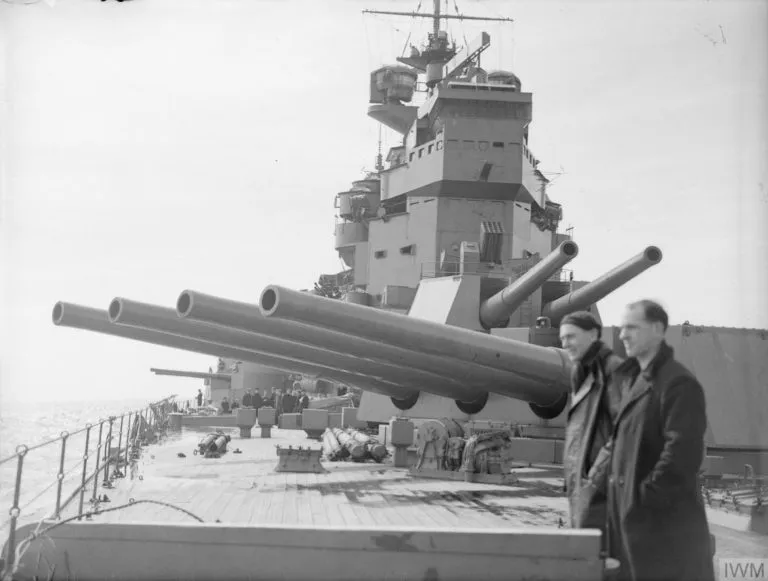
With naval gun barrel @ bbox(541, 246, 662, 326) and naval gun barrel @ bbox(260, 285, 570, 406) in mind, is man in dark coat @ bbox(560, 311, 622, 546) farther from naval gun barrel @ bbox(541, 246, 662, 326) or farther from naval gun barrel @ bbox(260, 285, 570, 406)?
naval gun barrel @ bbox(541, 246, 662, 326)

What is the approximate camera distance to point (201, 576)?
3.37 metres

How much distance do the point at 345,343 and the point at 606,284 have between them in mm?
3870

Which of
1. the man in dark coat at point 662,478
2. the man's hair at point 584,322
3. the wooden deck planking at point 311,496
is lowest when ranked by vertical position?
the wooden deck planking at point 311,496

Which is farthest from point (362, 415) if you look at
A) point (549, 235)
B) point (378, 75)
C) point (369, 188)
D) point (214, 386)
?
point (214, 386)

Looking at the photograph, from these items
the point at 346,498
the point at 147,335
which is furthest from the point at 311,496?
the point at 147,335

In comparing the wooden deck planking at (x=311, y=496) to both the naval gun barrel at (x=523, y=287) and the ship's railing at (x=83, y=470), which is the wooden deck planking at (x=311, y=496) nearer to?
the ship's railing at (x=83, y=470)

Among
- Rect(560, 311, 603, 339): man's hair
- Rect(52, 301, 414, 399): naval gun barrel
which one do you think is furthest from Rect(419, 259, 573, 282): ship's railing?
Rect(560, 311, 603, 339): man's hair

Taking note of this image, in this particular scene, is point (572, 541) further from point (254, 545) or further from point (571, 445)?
point (254, 545)

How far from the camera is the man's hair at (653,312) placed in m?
3.16

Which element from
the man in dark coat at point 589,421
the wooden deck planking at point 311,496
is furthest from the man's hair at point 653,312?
the wooden deck planking at point 311,496

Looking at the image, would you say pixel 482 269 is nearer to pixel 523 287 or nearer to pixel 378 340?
pixel 523 287

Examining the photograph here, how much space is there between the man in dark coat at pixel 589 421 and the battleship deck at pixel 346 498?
131cm

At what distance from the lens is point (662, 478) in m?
2.92

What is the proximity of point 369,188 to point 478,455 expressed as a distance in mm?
15377
